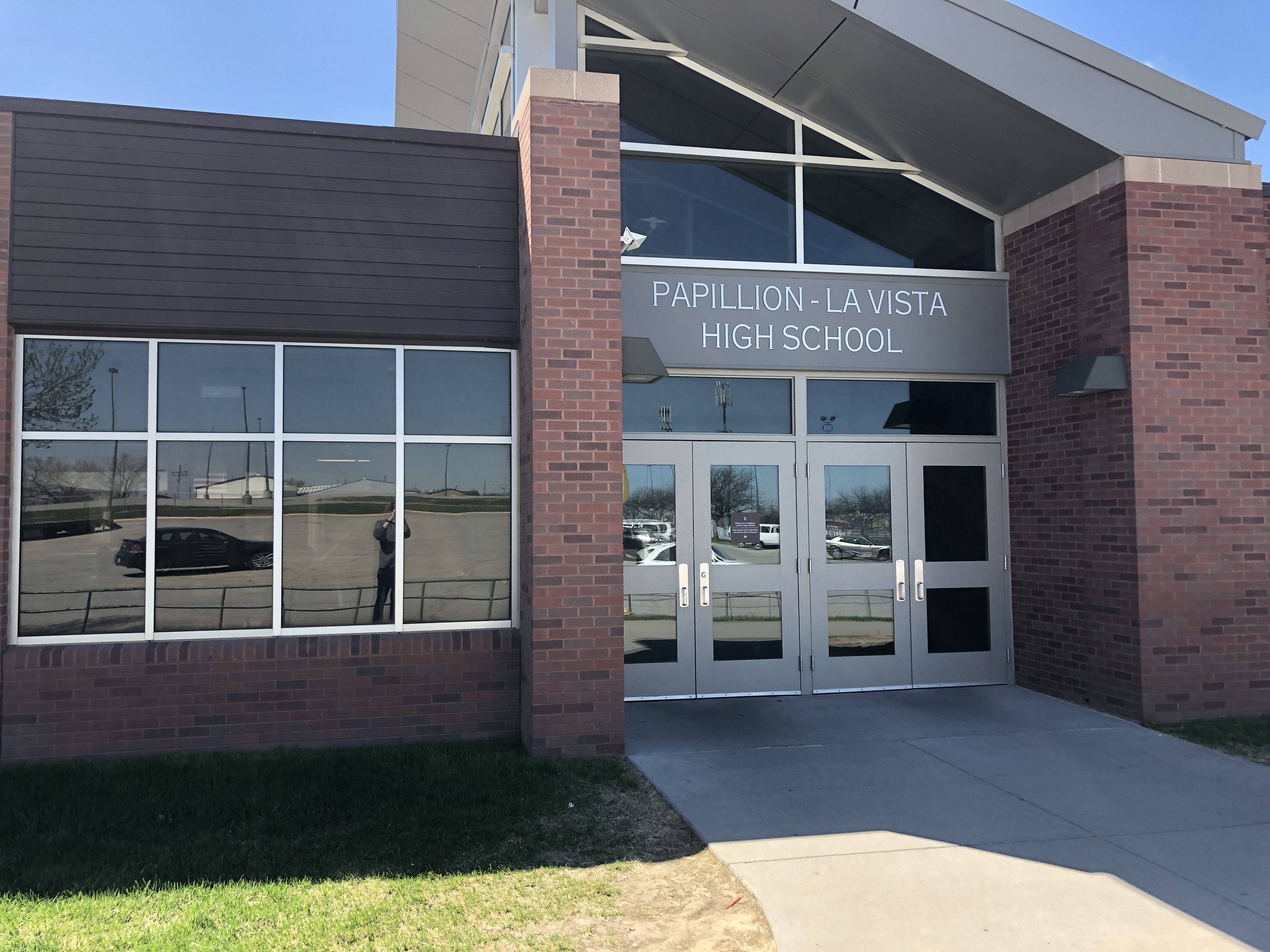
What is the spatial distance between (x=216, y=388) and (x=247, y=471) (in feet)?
2.14

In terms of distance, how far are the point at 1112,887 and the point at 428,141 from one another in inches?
255

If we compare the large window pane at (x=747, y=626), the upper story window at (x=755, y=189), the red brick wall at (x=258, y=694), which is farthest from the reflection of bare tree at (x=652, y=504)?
the upper story window at (x=755, y=189)

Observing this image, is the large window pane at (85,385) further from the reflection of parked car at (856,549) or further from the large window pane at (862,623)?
the large window pane at (862,623)

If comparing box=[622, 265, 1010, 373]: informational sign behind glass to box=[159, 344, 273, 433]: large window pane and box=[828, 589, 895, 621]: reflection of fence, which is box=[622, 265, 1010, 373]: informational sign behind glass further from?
box=[159, 344, 273, 433]: large window pane

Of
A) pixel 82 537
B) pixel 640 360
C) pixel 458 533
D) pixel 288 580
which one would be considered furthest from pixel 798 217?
pixel 82 537

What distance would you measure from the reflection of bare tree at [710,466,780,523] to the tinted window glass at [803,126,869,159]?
3234 mm

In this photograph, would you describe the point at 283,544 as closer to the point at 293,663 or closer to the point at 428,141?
the point at 293,663

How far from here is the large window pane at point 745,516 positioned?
820 centimetres

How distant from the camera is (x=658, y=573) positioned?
26.4ft

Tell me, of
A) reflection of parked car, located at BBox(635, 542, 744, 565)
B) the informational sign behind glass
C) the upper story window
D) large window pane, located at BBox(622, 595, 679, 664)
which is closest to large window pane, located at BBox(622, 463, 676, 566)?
reflection of parked car, located at BBox(635, 542, 744, 565)

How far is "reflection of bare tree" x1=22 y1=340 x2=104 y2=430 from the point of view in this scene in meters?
6.34

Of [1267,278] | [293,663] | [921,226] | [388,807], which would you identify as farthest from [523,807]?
[1267,278]

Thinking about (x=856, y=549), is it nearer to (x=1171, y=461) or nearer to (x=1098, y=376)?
(x=1098, y=376)

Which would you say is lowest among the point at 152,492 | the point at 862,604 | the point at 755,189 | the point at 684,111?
the point at 862,604
